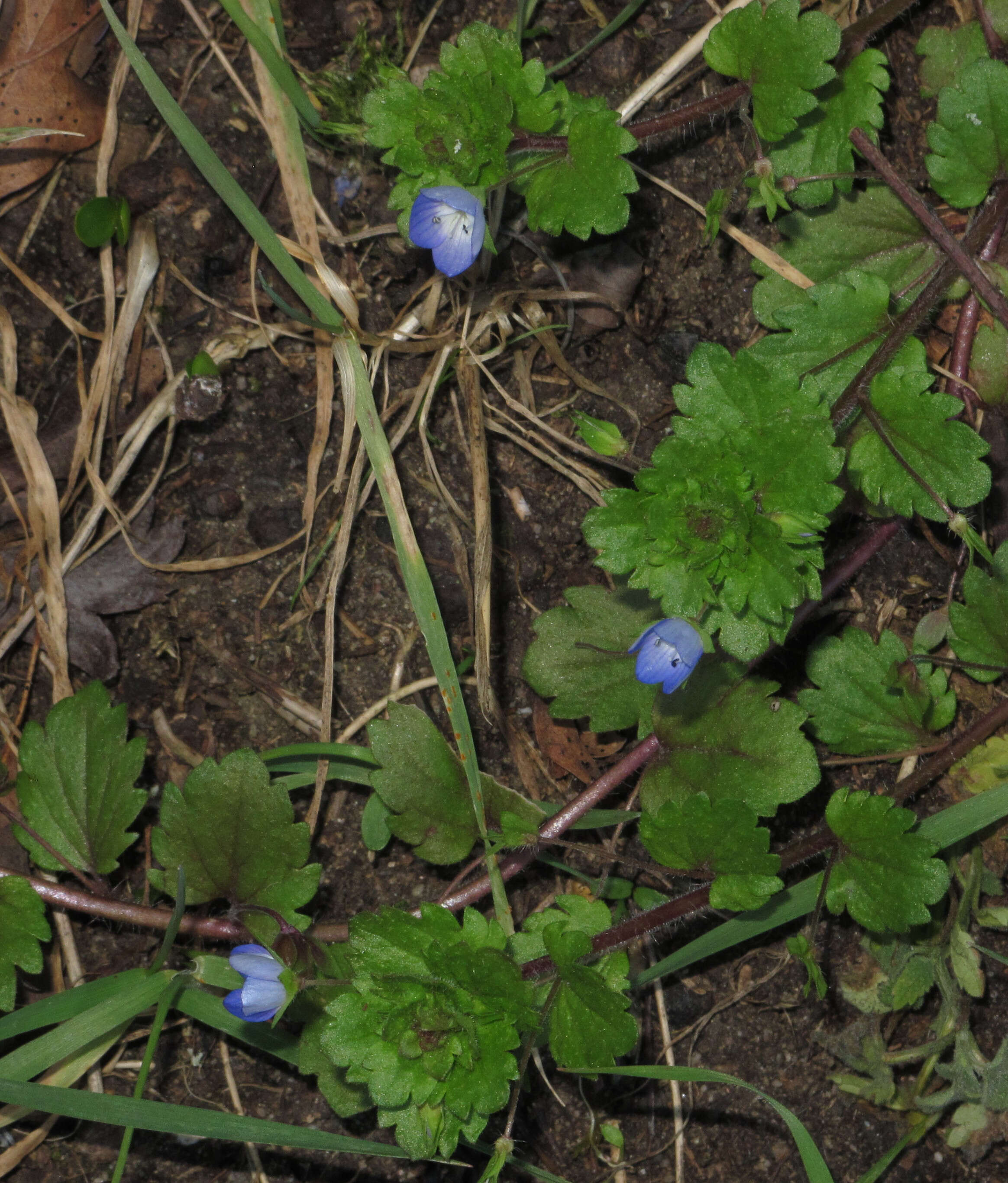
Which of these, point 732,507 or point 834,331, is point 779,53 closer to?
point 834,331

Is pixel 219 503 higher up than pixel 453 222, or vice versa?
pixel 453 222

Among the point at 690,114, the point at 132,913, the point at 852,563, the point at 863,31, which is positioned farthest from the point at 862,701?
the point at 132,913

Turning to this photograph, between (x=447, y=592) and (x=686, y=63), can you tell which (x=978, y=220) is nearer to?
(x=686, y=63)

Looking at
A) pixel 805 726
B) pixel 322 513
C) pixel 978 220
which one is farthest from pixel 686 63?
pixel 805 726

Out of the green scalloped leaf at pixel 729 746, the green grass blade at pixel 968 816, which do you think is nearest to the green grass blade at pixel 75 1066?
the green scalloped leaf at pixel 729 746

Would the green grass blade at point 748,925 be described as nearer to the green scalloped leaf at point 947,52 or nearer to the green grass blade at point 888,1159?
the green grass blade at point 888,1159

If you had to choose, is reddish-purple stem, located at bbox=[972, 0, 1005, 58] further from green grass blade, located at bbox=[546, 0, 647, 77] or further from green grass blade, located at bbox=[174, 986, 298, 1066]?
green grass blade, located at bbox=[174, 986, 298, 1066]

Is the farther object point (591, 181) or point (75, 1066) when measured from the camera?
point (75, 1066)
